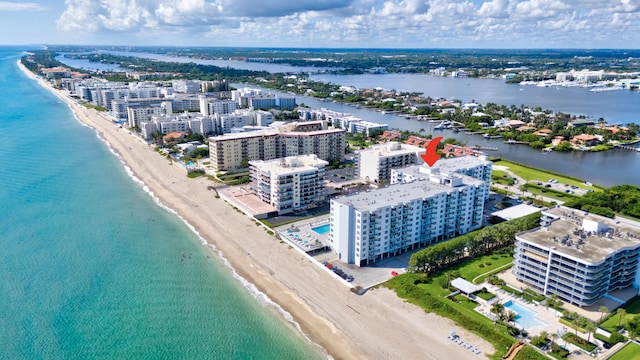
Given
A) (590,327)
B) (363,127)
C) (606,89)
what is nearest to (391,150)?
(363,127)

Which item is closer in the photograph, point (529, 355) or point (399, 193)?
point (529, 355)

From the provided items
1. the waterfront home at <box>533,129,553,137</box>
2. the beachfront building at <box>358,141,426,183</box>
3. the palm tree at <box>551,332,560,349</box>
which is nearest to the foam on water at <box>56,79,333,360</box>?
the palm tree at <box>551,332,560,349</box>

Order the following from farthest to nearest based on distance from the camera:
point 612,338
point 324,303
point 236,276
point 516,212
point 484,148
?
point 484,148
point 516,212
point 236,276
point 324,303
point 612,338

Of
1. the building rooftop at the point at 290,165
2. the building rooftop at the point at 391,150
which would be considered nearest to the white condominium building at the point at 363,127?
the building rooftop at the point at 391,150

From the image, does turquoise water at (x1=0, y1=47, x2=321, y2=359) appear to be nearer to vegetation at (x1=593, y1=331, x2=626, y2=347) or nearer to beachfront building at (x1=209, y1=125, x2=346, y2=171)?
beachfront building at (x1=209, y1=125, x2=346, y2=171)

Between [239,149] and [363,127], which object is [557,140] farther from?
[239,149]

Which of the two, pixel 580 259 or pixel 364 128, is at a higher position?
pixel 580 259
